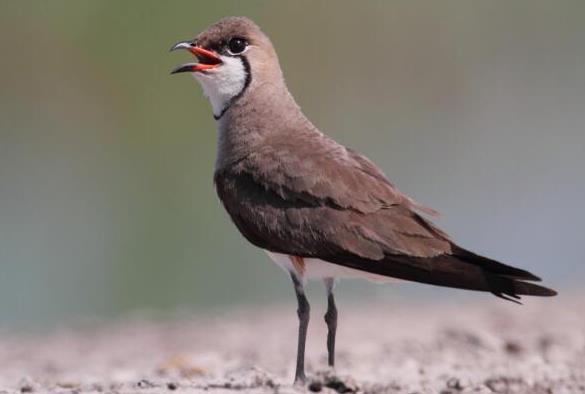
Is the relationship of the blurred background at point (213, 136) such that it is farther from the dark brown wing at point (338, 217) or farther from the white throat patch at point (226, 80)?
the dark brown wing at point (338, 217)

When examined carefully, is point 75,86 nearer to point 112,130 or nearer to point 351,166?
point 112,130

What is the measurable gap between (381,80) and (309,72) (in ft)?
3.89

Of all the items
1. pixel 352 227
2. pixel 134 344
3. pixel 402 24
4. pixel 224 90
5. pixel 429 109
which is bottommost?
pixel 134 344

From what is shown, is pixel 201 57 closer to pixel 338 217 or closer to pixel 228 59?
pixel 228 59

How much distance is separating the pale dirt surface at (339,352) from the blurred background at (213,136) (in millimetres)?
1679

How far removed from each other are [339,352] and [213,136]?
35.3 ft

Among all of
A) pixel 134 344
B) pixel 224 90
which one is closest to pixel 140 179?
pixel 134 344

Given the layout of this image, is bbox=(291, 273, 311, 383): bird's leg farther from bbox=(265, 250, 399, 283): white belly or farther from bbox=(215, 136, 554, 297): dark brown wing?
bbox=(215, 136, 554, 297): dark brown wing

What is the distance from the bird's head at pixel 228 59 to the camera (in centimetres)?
977

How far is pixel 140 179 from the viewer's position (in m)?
20.4

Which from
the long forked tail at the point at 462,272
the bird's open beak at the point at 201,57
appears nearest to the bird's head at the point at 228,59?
the bird's open beak at the point at 201,57

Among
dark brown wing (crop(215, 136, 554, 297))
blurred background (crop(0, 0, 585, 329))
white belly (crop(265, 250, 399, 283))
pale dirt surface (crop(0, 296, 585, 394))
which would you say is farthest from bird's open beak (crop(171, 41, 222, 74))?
Result: blurred background (crop(0, 0, 585, 329))

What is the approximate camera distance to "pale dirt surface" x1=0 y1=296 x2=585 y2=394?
28.4 ft

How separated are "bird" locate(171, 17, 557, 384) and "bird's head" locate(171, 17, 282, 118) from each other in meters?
0.05
